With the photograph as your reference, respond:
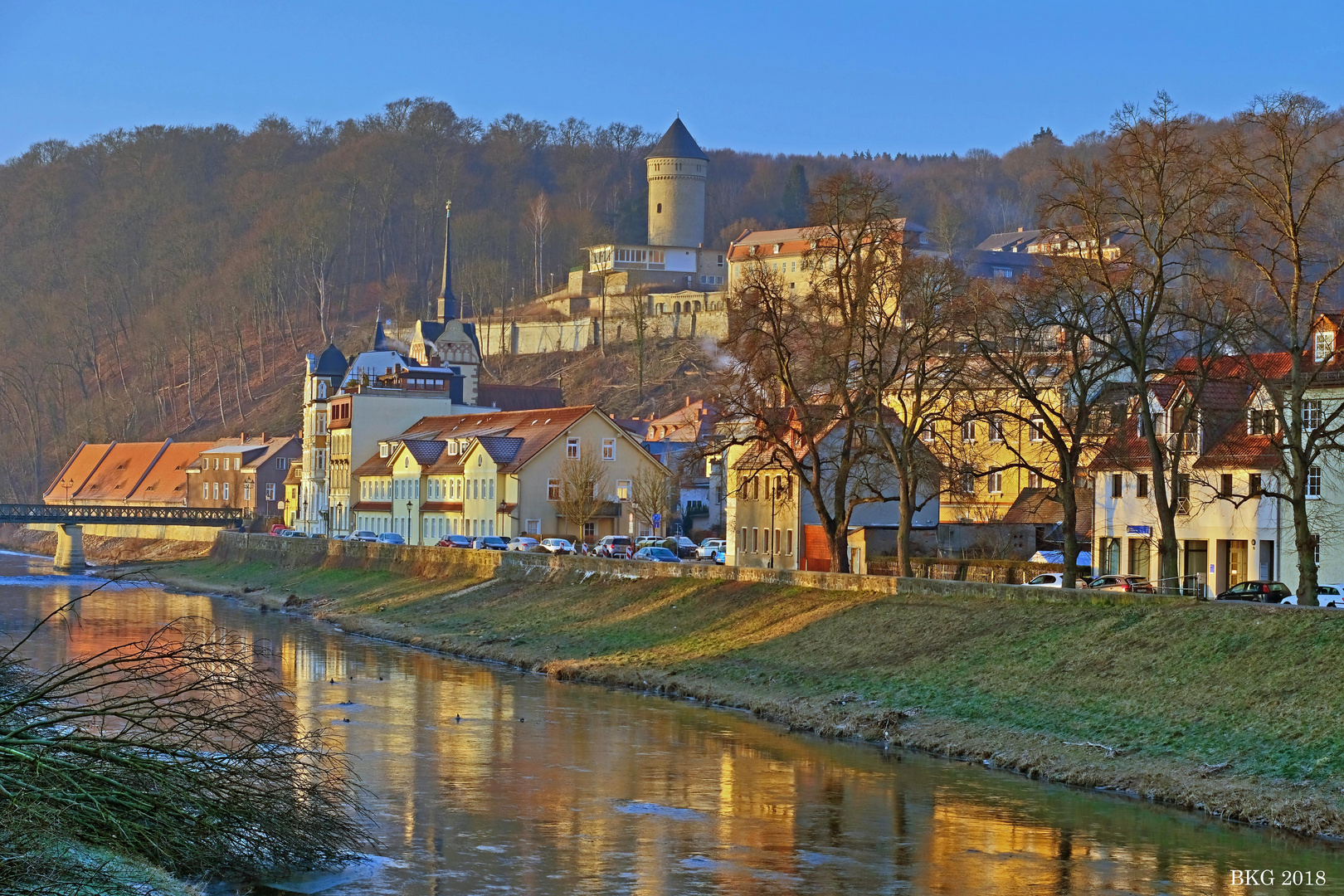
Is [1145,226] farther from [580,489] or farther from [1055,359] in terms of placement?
[580,489]

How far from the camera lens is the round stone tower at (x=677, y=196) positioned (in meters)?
185

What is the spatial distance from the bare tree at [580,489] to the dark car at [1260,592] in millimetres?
42077

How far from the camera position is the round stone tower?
185 m

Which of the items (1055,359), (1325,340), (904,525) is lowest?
(904,525)

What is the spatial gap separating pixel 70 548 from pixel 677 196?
101681 mm

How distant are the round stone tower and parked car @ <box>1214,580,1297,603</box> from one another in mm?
143383

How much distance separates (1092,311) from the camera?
139 feet

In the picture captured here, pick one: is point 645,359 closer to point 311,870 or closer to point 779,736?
point 779,736

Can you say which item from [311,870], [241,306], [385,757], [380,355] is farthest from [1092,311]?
[241,306]

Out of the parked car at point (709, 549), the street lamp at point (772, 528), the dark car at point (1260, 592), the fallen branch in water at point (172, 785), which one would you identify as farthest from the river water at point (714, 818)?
the parked car at point (709, 549)

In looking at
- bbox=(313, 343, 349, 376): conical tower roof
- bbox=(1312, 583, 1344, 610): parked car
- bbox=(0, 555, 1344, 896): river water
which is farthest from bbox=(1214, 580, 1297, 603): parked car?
bbox=(313, 343, 349, 376): conical tower roof

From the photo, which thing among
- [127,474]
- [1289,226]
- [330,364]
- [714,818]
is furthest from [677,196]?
[714,818]

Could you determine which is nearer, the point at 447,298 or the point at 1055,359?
the point at 1055,359

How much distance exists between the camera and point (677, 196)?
186 m
